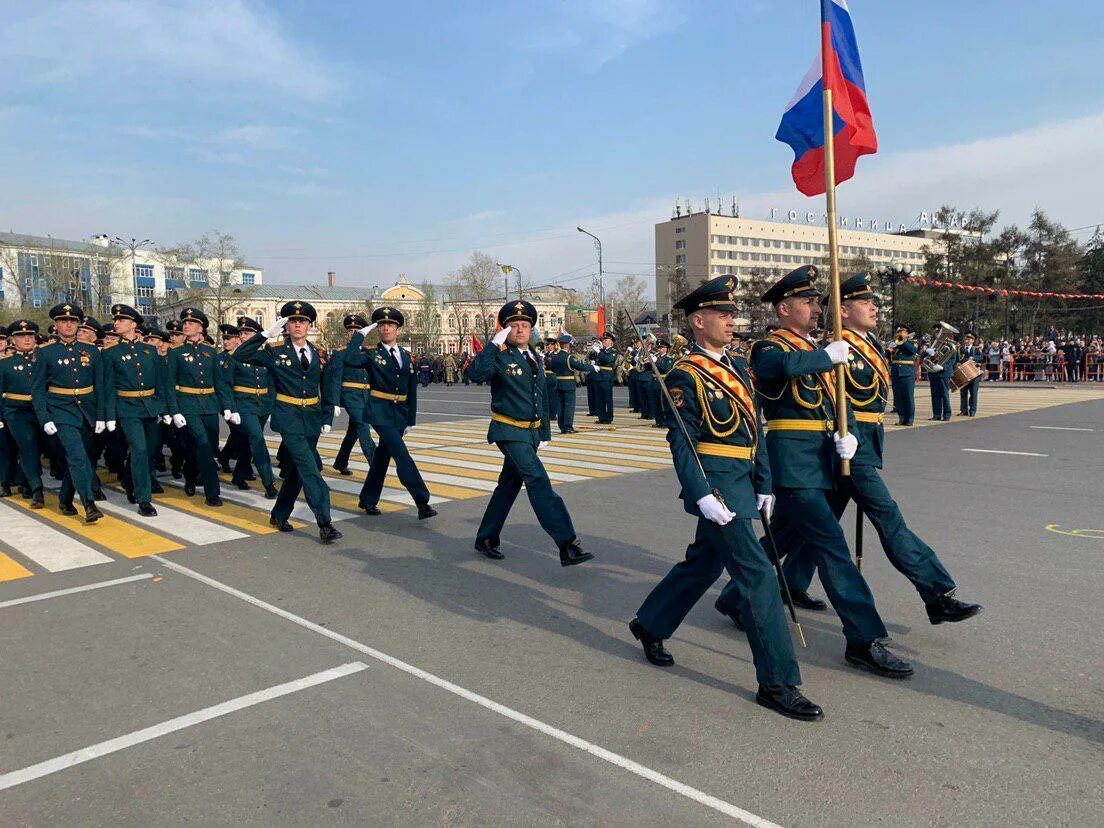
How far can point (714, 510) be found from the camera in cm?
379

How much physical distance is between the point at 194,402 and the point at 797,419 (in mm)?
7619

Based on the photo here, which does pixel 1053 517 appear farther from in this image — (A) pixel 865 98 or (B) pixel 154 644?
(B) pixel 154 644

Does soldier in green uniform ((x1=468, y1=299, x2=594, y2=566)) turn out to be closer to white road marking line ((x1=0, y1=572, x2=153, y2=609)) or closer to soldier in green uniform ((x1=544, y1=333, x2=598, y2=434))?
white road marking line ((x1=0, y1=572, x2=153, y2=609))

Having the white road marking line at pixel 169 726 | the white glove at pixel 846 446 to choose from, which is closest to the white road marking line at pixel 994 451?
the white glove at pixel 846 446

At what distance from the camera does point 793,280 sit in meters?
4.52

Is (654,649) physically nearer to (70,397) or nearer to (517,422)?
(517,422)

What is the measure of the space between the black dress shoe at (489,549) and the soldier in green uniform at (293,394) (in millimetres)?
1549

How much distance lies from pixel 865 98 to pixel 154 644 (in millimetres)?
5705

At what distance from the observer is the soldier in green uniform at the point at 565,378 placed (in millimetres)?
17250

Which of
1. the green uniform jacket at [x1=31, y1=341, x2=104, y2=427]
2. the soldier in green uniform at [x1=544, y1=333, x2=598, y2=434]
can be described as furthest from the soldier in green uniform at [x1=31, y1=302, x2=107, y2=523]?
the soldier in green uniform at [x1=544, y1=333, x2=598, y2=434]

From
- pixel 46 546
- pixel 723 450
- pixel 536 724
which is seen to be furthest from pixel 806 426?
pixel 46 546

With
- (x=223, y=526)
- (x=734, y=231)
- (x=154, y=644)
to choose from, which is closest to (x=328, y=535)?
(x=223, y=526)

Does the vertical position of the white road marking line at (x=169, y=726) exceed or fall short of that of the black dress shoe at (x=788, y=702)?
it falls short

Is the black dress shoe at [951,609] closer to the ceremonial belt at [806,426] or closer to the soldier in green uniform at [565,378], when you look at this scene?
the ceremonial belt at [806,426]
